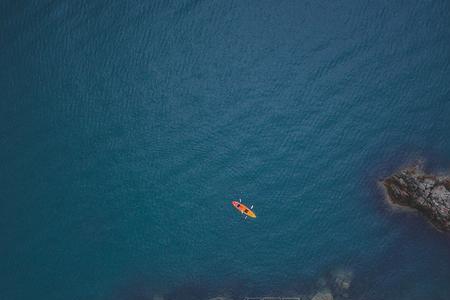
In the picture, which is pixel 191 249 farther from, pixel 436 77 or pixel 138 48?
pixel 436 77

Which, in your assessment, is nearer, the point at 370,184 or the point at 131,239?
the point at 370,184

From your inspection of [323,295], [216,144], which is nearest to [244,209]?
[216,144]

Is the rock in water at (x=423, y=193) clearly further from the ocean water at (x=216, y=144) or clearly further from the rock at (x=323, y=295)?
the rock at (x=323, y=295)

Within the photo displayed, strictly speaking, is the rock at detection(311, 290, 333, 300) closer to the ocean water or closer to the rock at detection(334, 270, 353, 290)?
the ocean water

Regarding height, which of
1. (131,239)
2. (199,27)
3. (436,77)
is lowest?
(131,239)

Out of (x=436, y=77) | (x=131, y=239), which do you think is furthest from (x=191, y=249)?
(x=436, y=77)
